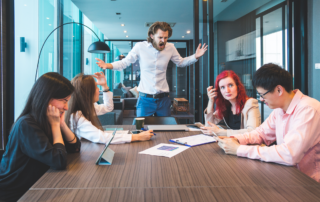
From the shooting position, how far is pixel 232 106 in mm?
2260

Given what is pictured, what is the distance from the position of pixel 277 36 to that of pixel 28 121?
4020 mm

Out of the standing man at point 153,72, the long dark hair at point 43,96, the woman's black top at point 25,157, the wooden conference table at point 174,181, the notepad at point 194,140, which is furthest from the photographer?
the standing man at point 153,72

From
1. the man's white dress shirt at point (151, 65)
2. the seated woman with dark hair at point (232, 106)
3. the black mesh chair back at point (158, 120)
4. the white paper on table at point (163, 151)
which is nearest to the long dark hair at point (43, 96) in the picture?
the white paper on table at point (163, 151)

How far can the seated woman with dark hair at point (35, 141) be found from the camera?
110 cm

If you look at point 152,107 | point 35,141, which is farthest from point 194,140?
point 152,107

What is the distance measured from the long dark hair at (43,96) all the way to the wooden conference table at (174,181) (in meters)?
0.25

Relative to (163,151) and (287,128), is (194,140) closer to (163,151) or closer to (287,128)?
(163,151)

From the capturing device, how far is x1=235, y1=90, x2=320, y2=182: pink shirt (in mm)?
1142

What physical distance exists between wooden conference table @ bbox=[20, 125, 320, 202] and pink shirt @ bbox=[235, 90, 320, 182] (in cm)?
5

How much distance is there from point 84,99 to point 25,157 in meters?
0.63

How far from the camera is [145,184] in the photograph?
90cm

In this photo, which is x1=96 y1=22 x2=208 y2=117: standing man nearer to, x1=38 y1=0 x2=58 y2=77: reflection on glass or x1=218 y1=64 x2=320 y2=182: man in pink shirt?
x1=218 y1=64 x2=320 y2=182: man in pink shirt

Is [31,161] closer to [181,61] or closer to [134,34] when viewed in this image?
[181,61]

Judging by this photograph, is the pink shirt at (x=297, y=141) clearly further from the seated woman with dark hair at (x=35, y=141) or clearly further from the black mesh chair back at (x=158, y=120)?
the black mesh chair back at (x=158, y=120)
